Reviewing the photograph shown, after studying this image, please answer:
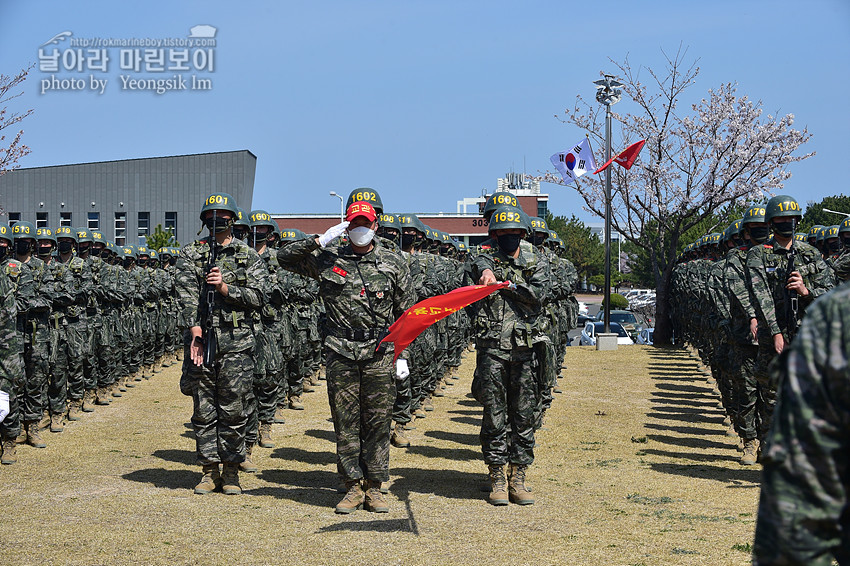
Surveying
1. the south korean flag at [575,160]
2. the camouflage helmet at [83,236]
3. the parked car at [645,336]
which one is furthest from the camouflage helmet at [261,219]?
the parked car at [645,336]

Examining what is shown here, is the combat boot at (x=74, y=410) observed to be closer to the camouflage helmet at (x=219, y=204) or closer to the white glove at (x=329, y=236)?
the camouflage helmet at (x=219, y=204)

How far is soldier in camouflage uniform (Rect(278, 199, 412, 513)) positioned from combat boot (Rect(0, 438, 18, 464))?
4.60m

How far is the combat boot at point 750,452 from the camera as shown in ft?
35.8

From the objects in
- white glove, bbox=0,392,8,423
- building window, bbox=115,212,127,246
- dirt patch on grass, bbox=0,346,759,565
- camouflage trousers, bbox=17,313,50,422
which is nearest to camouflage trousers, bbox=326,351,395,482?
dirt patch on grass, bbox=0,346,759,565

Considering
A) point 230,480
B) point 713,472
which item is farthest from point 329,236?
point 713,472

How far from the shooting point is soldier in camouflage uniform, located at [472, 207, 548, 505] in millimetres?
8664

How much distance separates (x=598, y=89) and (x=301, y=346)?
19.9 meters

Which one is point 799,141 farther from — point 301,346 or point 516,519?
point 516,519

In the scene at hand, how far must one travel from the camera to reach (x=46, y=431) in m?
13.0

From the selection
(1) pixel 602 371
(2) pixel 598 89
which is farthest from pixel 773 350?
(2) pixel 598 89

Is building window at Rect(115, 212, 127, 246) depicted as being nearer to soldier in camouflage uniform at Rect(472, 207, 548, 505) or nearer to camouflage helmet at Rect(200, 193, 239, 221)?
camouflage helmet at Rect(200, 193, 239, 221)

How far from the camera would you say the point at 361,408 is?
8.36 metres

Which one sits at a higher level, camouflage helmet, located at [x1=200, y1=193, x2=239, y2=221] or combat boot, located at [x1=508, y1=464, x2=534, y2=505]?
camouflage helmet, located at [x1=200, y1=193, x2=239, y2=221]

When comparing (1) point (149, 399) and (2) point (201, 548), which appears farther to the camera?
(1) point (149, 399)
